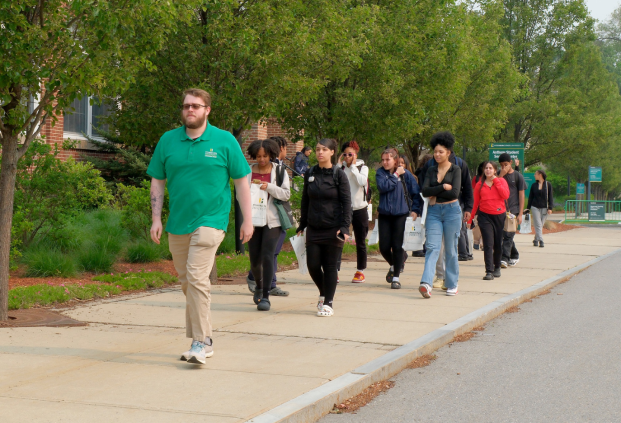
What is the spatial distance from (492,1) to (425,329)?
22376 millimetres

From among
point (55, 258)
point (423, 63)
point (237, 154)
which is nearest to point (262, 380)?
point (237, 154)

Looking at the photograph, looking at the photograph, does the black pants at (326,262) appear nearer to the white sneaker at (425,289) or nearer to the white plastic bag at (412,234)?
the white sneaker at (425,289)

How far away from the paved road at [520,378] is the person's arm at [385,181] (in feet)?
7.98

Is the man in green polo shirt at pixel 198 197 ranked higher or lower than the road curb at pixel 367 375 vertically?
higher

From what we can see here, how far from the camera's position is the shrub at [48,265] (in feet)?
34.7

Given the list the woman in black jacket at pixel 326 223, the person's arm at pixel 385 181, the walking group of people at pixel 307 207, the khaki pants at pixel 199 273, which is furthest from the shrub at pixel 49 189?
the khaki pants at pixel 199 273

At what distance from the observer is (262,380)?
18.5 ft

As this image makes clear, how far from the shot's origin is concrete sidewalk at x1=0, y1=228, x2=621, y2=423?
498cm

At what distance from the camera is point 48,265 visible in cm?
1059

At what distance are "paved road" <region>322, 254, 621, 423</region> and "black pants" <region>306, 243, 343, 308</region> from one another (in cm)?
161

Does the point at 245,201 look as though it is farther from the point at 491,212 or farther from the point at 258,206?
the point at 491,212

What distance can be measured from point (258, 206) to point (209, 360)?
9.29ft

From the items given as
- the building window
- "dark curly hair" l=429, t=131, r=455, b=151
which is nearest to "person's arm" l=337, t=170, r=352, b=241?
"dark curly hair" l=429, t=131, r=455, b=151

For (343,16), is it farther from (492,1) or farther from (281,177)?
(492,1)
